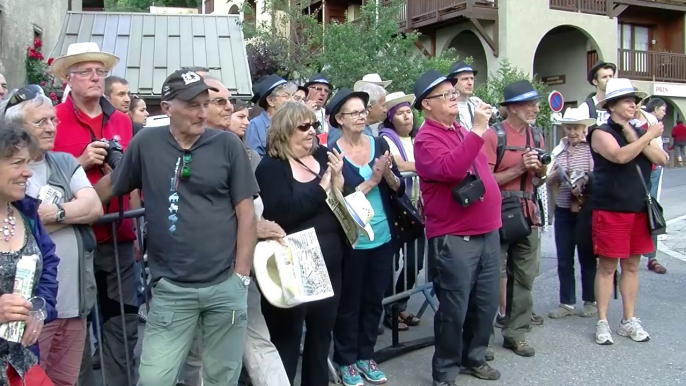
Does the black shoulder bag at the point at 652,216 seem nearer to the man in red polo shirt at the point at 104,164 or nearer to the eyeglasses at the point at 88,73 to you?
the man in red polo shirt at the point at 104,164

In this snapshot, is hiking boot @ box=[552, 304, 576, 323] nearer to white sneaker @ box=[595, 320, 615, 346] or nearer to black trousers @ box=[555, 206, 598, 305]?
black trousers @ box=[555, 206, 598, 305]

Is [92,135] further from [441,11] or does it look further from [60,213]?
[441,11]

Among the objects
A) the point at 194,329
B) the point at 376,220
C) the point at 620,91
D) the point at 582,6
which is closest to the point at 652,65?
the point at 582,6

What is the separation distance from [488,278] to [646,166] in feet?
6.28

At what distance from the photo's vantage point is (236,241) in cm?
342

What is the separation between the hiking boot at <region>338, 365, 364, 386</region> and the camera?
4.71 meters

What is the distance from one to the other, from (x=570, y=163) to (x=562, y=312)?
4.62 feet

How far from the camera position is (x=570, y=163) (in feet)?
21.1

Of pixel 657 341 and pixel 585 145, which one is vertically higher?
pixel 585 145

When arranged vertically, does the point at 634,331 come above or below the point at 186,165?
below

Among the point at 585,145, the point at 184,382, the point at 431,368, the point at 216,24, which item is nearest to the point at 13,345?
the point at 184,382

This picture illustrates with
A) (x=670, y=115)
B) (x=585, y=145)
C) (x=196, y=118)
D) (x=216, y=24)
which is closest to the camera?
(x=196, y=118)

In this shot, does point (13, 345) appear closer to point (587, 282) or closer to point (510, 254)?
point (510, 254)

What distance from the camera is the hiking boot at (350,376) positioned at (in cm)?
471
